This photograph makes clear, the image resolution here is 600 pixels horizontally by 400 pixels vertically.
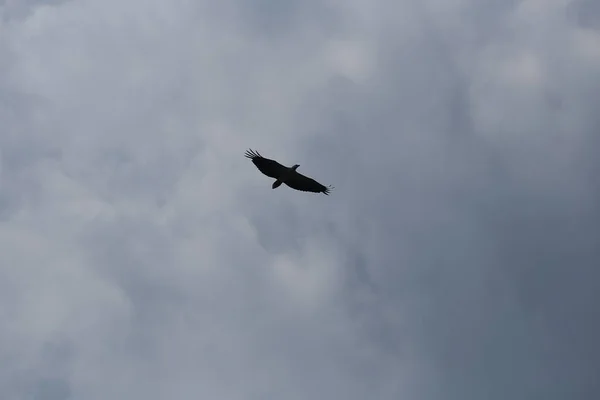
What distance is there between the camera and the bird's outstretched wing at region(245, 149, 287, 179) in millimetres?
92688

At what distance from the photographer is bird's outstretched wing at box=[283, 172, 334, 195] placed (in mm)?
94938

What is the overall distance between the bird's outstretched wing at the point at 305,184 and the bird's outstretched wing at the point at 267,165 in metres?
1.75

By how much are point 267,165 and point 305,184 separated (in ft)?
19.3

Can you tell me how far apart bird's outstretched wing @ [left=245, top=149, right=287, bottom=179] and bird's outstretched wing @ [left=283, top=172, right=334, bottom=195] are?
5.73 feet

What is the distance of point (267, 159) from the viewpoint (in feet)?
304

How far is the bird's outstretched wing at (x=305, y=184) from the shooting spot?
3738 inches

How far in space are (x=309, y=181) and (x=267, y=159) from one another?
20.9 ft

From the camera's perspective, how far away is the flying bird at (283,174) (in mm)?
92812

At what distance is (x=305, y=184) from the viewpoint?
9656cm

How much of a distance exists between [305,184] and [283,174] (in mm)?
3945

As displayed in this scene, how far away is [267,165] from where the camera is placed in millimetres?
93188

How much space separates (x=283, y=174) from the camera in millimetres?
93750

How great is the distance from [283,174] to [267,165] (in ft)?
7.05

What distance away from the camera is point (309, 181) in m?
96.1
